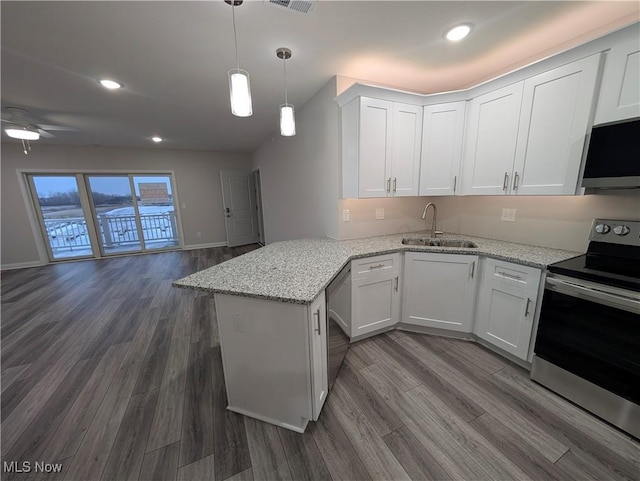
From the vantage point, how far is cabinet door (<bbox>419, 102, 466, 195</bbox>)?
2.32 m

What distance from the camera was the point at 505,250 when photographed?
6.75ft

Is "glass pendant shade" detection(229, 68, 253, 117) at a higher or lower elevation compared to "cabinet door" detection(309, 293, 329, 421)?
higher

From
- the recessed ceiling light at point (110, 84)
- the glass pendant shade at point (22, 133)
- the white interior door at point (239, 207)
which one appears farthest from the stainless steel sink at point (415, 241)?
the white interior door at point (239, 207)

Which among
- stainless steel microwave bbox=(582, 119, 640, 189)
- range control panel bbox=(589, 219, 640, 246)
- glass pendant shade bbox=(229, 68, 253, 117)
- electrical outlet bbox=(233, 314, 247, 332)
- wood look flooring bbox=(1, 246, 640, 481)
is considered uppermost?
glass pendant shade bbox=(229, 68, 253, 117)

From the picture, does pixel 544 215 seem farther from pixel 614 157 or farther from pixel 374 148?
pixel 374 148

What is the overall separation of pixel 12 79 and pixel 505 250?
4.80 metres

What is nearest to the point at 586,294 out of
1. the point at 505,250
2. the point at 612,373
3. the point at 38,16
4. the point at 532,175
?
the point at 612,373

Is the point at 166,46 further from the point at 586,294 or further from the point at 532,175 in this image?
the point at 586,294

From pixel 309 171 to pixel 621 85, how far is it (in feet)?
8.60

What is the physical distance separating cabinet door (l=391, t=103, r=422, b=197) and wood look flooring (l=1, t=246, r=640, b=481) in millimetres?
1550

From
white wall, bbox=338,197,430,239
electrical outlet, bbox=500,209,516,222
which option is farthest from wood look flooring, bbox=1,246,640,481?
electrical outlet, bbox=500,209,516,222

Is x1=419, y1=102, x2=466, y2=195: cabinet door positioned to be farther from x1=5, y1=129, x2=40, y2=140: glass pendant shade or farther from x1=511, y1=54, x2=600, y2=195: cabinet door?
x1=5, y1=129, x2=40, y2=140: glass pendant shade

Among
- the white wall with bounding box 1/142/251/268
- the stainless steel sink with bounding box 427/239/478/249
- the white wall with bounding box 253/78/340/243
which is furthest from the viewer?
the white wall with bounding box 1/142/251/268

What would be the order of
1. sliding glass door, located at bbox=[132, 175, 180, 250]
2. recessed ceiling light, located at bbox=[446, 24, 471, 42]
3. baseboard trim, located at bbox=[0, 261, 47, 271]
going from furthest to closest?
sliding glass door, located at bbox=[132, 175, 180, 250], baseboard trim, located at bbox=[0, 261, 47, 271], recessed ceiling light, located at bbox=[446, 24, 471, 42]
